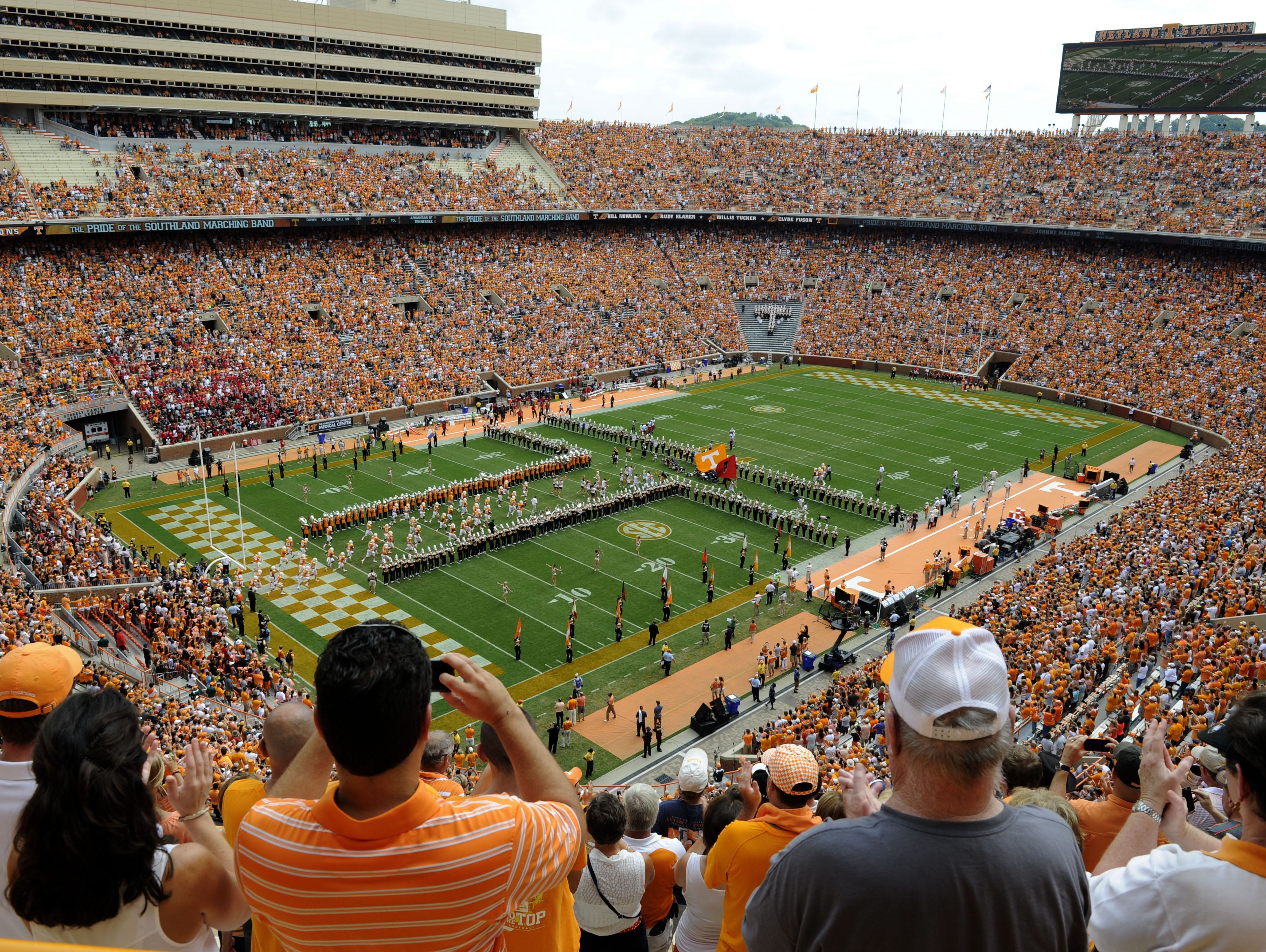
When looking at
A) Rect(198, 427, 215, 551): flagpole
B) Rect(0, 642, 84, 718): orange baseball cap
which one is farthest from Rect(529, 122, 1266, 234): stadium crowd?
Rect(0, 642, 84, 718): orange baseball cap

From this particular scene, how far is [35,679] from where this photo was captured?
3594 mm

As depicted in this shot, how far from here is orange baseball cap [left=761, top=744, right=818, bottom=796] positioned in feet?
13.1

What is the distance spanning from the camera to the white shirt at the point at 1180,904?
2582 millimetres

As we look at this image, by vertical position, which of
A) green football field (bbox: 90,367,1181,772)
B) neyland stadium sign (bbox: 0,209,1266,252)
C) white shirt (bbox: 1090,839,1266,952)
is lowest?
green football field (bbox: 90,367,1181,772)

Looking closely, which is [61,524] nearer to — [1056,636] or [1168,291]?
[1056,636]

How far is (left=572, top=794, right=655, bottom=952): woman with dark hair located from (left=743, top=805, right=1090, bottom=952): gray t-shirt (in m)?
2.52

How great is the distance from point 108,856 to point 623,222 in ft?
224

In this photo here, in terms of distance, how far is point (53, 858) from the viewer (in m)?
2.95

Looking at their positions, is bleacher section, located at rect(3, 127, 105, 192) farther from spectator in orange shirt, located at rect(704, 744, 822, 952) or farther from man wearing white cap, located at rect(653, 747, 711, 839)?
spectator in orange shirt, located at rect(704, 744, 822, 952)

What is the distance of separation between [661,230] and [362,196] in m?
24.1

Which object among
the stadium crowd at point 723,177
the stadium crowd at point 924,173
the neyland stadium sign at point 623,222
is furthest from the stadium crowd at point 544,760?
the stadium crowd at point 924,173

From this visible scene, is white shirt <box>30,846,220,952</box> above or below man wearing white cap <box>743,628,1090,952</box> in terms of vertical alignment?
below

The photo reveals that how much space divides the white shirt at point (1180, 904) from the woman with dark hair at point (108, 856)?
9.16 ft

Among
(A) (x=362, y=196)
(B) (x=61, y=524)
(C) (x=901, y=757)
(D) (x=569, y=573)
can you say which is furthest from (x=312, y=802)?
(A) (x=362, y=196)
